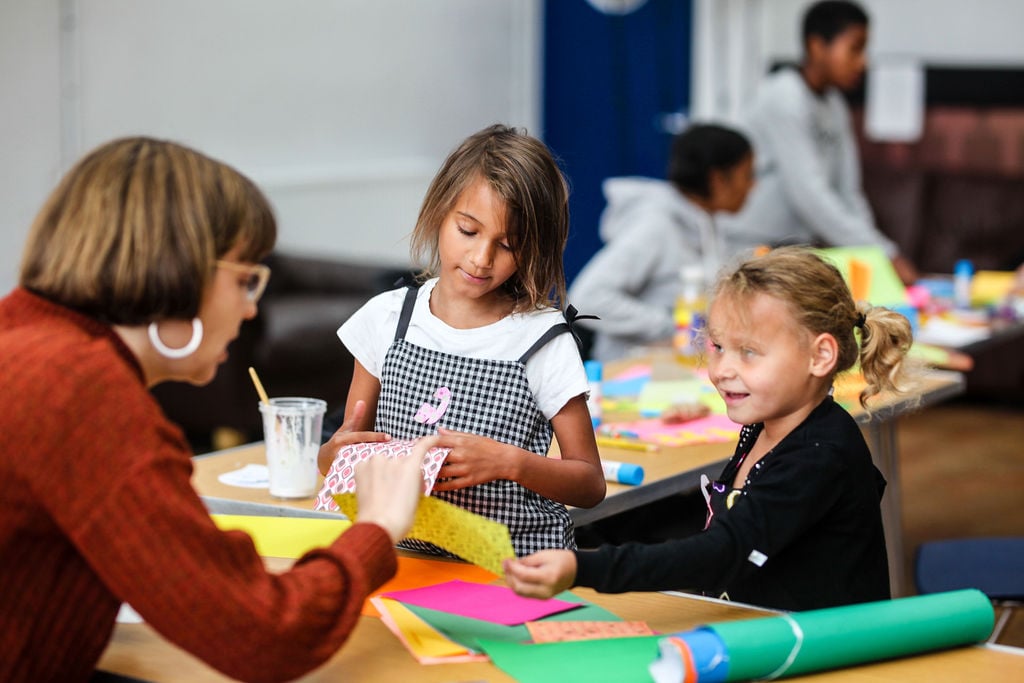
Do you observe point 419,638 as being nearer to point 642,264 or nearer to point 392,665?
point 392,665

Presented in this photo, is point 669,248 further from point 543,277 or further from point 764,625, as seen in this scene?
point 764,625

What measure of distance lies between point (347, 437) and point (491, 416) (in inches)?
8.2

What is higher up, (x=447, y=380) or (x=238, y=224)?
(x=238, y=224)

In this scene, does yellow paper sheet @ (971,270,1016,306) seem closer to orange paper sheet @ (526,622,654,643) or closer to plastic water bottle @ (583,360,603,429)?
plastic water bottle @ (583,360,603,429)

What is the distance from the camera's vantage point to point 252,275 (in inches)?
50.4

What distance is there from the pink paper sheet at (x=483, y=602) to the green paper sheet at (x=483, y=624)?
0.04 feet

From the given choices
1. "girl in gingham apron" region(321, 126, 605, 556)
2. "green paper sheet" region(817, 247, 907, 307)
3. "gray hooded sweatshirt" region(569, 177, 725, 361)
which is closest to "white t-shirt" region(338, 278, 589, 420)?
"girl in gingham apron" region(321, 126, 605, 556)

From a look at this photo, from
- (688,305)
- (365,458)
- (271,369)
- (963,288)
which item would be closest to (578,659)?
(365,458)

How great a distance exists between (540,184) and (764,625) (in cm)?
78

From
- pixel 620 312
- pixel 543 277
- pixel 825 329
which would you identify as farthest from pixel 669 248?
pixel 825 329

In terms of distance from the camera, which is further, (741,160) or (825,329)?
(741,160)

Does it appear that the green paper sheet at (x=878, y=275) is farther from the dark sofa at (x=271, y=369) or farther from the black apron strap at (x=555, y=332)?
the black apron strap at (x=555, y=332)

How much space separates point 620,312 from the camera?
3607 millimetres

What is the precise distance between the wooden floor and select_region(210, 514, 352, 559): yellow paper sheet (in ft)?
6.82
